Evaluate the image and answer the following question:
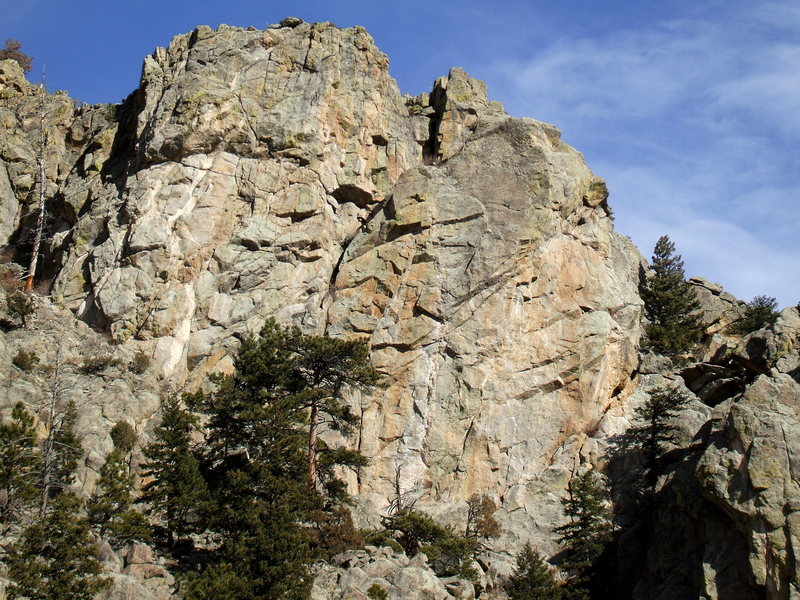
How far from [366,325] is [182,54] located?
74.8ft

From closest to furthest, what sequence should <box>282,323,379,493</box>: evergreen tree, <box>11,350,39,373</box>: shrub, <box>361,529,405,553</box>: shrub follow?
1. <box>361,529,405,553</box>: shrub
2. <box>282,323,379,493</box>: evergreen tree
3. <box>11,350,39,373</box>: shrub

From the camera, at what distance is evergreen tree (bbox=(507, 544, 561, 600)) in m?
28.2

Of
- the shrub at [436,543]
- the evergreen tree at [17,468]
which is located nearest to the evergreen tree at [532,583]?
the shrub at [436,543]


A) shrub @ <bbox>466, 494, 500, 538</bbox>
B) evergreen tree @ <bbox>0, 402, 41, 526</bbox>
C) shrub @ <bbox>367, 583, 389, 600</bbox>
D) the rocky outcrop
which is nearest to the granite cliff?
shrub @ <bbox>466, 494, 500, 538</bbox>

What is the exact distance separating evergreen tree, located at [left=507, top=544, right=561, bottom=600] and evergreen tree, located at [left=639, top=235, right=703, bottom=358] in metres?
19.0

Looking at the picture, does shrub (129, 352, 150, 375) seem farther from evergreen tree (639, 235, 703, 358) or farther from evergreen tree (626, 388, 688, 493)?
evergreen tree (639, 235, 703, 358)

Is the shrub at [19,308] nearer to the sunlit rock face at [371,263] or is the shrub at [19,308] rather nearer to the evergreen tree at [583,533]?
the sunlit rock face at [371,263]

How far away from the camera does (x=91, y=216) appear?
44.2 metres

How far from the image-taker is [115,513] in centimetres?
2670

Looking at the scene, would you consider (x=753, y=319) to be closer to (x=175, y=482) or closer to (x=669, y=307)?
(x=669, y=307)

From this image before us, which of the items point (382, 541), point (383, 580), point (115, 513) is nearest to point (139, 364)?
point (115, 513)

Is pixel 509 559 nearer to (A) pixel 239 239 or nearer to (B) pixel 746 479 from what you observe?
(B) pixel 746 479

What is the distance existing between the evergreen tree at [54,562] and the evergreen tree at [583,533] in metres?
17.3

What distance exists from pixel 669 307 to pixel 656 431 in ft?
48.4
